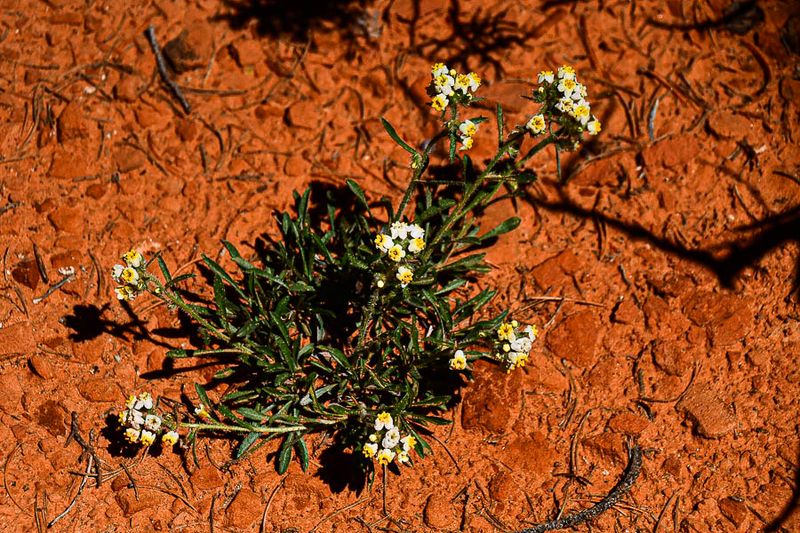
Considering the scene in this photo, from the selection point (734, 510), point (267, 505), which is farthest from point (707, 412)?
point (267, 505)

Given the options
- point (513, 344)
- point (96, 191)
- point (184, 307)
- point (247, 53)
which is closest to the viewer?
point (513, 344)

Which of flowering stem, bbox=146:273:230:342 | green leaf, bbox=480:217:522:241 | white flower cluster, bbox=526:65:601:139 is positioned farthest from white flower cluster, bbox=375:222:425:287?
green leaf, bbox=480:217:522:241

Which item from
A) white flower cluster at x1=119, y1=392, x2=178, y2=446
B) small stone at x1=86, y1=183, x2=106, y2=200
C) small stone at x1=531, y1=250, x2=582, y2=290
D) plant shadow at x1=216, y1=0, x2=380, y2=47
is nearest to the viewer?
white flower cluster at x1=119, y1=392, x2=178, y2=446

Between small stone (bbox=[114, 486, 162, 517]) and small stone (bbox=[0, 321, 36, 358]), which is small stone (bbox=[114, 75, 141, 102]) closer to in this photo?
small stone (bbox=[0, 321, 36, 358])

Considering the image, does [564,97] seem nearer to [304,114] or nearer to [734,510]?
[304,114]

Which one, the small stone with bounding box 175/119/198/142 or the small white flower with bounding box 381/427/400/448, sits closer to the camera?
the small white flower with bounding box 381/427/400/448

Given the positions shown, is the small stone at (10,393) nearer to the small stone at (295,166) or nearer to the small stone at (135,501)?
the small stone at (135,501)

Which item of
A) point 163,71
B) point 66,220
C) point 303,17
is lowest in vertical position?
point 66,220
